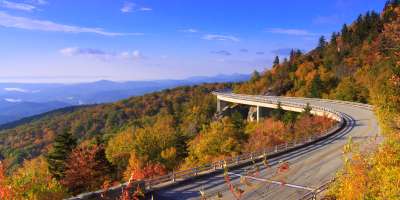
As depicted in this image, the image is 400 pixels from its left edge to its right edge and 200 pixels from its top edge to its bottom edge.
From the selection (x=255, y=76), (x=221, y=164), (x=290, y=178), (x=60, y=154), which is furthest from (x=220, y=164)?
(x=255, y=76)

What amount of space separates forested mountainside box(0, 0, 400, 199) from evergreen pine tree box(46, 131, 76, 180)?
121 mm

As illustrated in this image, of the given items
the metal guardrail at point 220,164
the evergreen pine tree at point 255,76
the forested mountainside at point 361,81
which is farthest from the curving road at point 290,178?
the evergreen pine tree at point 255,76

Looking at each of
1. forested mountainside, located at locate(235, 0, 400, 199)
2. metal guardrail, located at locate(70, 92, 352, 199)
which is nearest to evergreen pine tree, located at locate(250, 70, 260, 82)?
forested mountainside, located at locate(235, 0, 400, 199)

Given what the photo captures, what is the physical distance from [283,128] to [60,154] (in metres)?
36.1

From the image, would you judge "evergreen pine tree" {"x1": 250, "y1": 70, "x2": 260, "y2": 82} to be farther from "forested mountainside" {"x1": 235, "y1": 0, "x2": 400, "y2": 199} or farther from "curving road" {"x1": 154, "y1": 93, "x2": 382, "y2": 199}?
"curving road" {"x1": 154, "y1": 93, "x2": 382, "y2": 199}

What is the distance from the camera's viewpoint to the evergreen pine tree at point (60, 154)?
50247 millimetres

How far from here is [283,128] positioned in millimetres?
69938

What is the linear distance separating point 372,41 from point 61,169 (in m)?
105

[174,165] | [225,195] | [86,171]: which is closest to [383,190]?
[225,195]

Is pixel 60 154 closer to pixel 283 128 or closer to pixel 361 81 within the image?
pixel 283 128

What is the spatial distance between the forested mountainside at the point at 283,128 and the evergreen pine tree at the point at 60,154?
0.12m

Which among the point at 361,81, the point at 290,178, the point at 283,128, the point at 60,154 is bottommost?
the point at 60,154

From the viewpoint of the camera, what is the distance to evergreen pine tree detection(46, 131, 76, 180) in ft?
165

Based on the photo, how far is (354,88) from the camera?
92.9 meters
